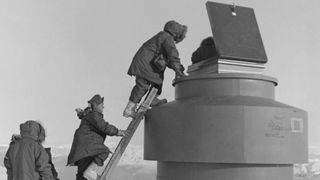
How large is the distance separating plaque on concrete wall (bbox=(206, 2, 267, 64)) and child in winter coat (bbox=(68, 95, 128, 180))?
5.97ft

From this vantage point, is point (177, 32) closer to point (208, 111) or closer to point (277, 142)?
point (208, 111)

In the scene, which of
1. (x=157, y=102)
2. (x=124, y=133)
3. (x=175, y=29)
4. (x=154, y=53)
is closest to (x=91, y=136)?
(x=124, y=133)

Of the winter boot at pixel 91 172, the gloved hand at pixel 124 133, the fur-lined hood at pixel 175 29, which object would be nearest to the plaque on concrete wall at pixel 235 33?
the fur-lined hood at pixel 175 29

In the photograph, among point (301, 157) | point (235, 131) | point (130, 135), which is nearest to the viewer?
point (235, 131)

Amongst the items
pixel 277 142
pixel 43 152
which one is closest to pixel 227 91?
pixel 277 142

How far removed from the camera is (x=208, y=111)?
5.46 meters

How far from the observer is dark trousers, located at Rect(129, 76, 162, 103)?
20.9 feet

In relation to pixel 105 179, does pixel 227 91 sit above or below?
above

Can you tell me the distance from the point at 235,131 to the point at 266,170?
65cm

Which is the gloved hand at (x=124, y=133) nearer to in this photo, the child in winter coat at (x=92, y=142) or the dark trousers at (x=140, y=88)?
the child in winter coat at (x=92, y=142)

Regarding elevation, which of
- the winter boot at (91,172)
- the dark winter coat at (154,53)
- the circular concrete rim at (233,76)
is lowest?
the winter boot at (91,172)

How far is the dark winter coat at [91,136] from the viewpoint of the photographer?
19.7 feet

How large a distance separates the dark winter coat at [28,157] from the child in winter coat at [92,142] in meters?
0.55

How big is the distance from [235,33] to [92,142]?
2506 mm
